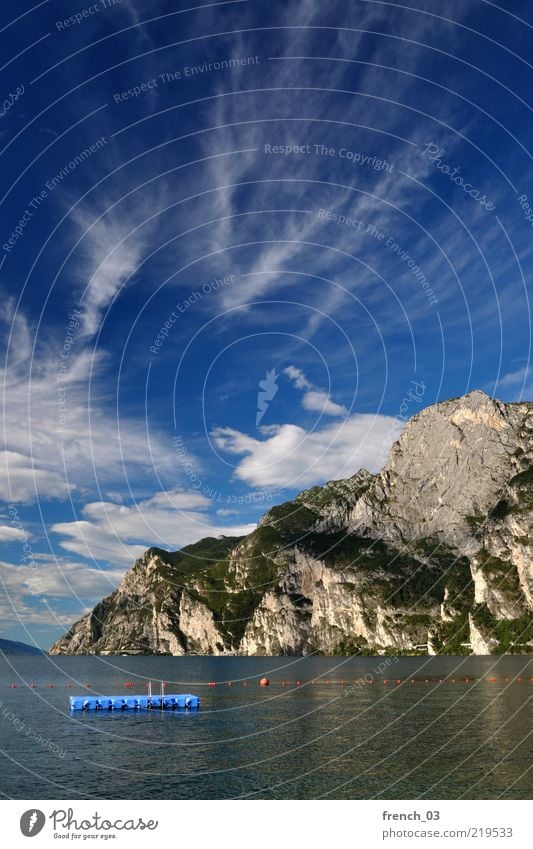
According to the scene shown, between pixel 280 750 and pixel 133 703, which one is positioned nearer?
pixel 280 750

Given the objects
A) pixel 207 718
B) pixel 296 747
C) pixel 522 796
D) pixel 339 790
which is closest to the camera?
pixel 522 796

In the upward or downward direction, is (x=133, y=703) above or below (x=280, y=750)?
above

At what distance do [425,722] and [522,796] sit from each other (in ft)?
167

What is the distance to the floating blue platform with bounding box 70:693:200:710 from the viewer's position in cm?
12408

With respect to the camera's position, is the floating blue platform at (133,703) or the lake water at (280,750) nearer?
the lake water at (280,750)

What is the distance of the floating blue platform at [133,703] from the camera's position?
124081 millimetres

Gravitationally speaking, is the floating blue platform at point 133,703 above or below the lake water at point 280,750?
above

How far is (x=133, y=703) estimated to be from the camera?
128m
